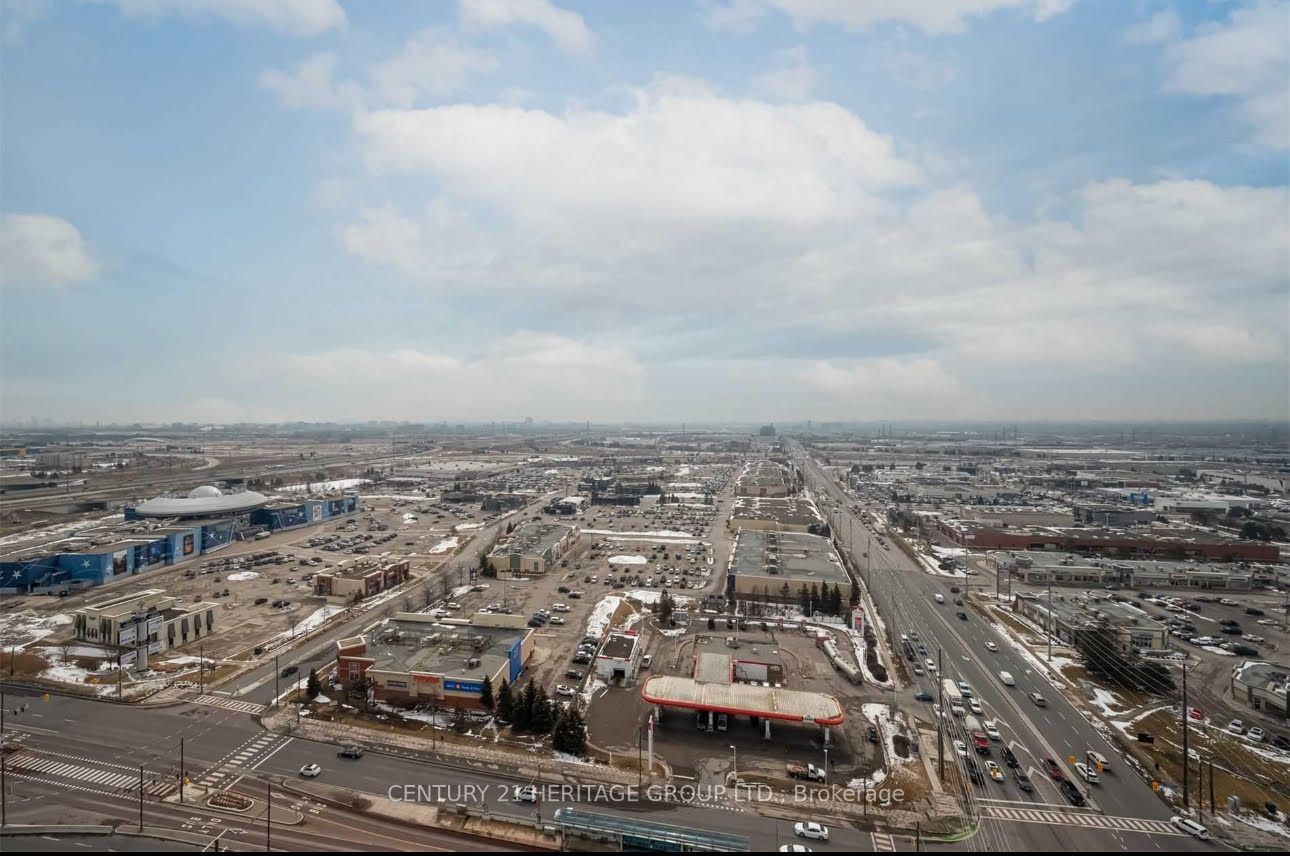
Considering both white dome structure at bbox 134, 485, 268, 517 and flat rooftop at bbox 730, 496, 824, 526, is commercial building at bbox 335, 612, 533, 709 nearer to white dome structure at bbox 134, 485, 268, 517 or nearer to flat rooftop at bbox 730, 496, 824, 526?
flat rooftop at bbox 730, 496, 824, 526

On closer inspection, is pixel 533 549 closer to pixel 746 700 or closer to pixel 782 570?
pixel 782 570

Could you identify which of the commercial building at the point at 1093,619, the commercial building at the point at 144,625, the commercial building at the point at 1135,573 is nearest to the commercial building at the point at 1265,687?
the commercial building at the point at 1093,619

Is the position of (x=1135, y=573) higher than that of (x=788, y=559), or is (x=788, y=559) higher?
(x=788, y=559)

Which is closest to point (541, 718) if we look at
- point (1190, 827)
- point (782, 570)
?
point (1190, 827)

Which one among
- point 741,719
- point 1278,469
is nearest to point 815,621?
point 741,719

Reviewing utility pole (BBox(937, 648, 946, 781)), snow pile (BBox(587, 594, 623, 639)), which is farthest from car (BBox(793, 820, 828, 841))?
snow pile (BBox(587, 594, 623, 639))

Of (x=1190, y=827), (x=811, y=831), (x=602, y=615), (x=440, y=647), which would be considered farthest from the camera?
(x=602, y=615)
